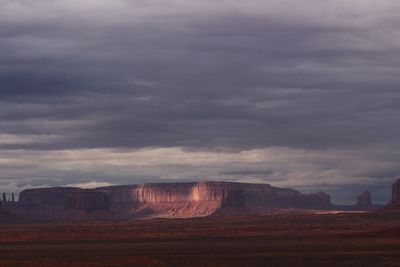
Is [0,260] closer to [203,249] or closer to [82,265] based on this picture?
[82,265]

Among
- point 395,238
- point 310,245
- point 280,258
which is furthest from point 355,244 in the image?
point 280,258

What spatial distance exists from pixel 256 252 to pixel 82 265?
59.3ft

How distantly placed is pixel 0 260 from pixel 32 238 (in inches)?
2034

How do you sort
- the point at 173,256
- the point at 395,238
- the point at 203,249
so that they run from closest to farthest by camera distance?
the point at 173,256
the point at 203,249
the point at 395,238

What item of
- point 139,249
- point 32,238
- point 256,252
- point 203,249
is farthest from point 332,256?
point 32,238

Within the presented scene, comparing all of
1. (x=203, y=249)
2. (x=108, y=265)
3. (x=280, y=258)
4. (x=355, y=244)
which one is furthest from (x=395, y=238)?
(x=108, y=265)

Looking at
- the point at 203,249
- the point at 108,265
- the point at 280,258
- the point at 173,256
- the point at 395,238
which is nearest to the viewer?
the point at 108,265

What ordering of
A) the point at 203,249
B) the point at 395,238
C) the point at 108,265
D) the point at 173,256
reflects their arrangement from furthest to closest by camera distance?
the point at 395,238 → the point at 203,249 → the point at 173,256 → the point at 108,265

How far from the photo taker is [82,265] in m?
65.4

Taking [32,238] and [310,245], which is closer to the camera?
[310,245]

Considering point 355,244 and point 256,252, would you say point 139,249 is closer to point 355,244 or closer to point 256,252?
point 256,252

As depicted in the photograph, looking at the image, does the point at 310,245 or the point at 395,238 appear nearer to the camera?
the point at 310,245

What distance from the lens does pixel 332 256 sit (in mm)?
70562

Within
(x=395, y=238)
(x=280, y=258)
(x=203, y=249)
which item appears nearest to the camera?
(x=280, y=258)
